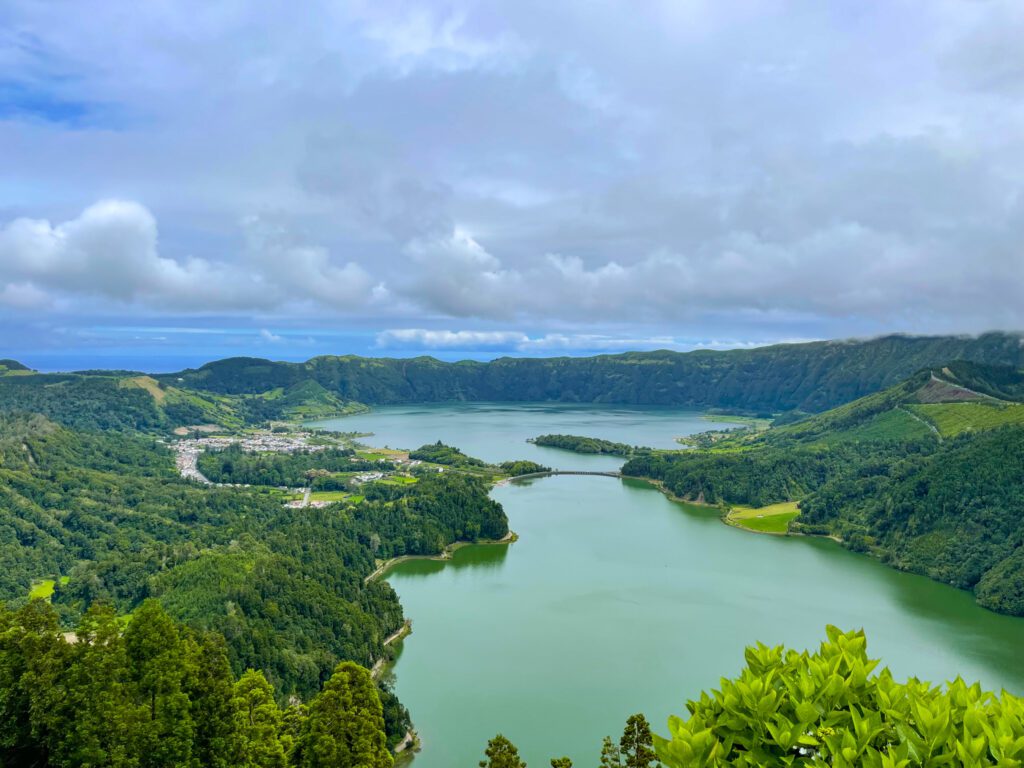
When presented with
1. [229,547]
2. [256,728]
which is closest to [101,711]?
[256,728]

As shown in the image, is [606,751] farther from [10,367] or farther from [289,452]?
[10,367]

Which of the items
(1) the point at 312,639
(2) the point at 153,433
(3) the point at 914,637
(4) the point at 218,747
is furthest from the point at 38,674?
(2) the point at 153,433

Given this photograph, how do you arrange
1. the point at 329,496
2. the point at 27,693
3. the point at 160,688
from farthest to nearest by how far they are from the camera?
the point at 329,496, the point at 160,688, the point at 27,693

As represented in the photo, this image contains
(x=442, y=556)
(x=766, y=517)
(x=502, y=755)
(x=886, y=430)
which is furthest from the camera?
(x=886, y=430)

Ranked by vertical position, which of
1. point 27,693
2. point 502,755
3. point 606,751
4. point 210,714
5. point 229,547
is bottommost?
point 229,547

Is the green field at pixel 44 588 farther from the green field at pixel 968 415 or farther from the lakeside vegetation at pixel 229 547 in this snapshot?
the green field at pixel 968 415

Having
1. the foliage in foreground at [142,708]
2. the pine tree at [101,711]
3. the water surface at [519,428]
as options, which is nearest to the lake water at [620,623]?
the foliage in foreground at [142,708]

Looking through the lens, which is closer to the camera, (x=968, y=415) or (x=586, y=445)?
(x=968, y=415)
